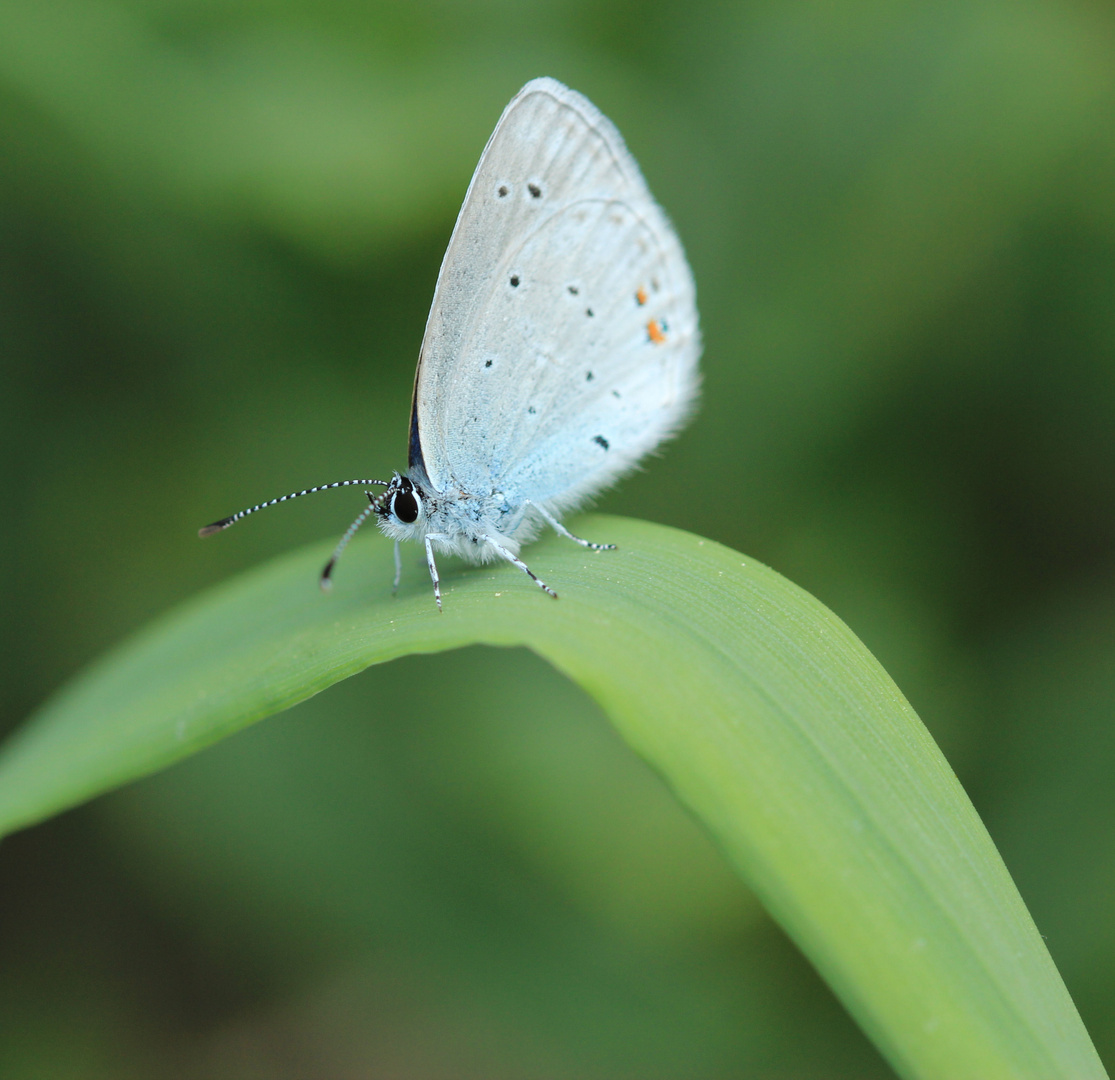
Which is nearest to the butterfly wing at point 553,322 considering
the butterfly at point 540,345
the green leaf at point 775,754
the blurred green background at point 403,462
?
the butterfly at point 540,345

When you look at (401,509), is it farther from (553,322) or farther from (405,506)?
(553,322)

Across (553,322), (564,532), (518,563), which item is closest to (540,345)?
(553,322)

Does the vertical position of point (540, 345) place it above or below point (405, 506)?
above

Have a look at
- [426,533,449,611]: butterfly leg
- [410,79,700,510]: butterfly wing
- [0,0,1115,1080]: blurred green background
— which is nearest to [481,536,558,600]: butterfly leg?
[426,533,449,611]: butterfly leg

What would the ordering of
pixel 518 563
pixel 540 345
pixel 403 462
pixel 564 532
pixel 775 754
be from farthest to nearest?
pixel 403 462 → pixel 540 345 → pixel 564 532 → pixel 518 563 → pixel 775 754

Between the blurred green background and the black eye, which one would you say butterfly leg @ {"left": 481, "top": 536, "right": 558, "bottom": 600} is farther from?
the blurred green background

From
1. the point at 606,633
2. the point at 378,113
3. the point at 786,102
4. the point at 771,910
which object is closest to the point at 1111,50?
the point at 786,102

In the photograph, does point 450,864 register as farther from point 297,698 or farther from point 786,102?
point 786,102
